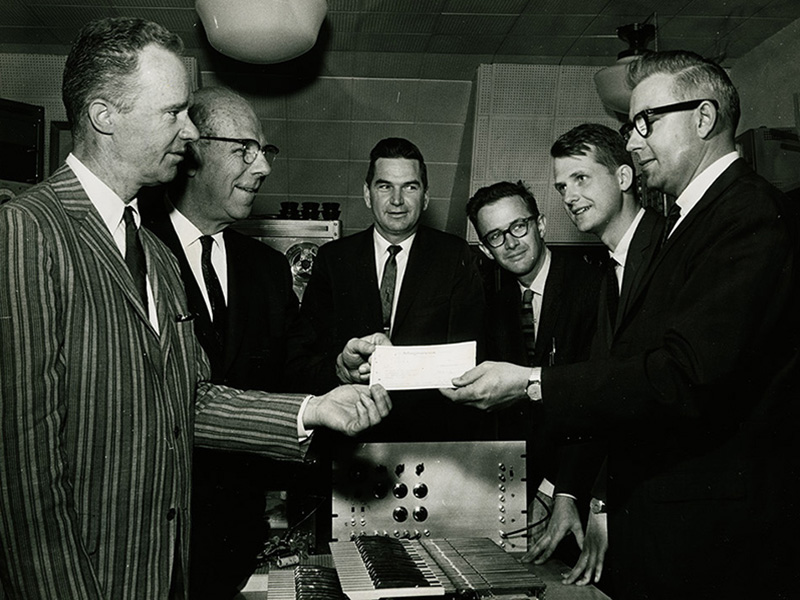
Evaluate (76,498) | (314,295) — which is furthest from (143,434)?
(314,295)

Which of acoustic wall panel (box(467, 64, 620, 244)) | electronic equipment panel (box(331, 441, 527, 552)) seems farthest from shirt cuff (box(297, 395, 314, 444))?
acoustic wall panel (box(467, 64, 620, 244))

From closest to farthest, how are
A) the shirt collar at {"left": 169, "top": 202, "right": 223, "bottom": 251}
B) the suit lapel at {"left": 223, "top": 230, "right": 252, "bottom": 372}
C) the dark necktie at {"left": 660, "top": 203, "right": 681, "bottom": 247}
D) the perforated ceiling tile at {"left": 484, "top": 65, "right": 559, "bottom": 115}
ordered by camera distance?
the dark necktie at {"left": 660, "top": 203, "right": 681, "bottom": 247} → the suit lapel at {"left": 223, "top": 230, "right": 252, "bottom": 372} → the shirt collar at {"left": 169, "top": 202, "right": 223, "bottom": 251} → the perforated ceiling tile at {"left": 484, "top": 65, "right": 559, "bottom": 115}

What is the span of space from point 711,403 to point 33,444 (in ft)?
5.23

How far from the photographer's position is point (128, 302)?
5.77 feet

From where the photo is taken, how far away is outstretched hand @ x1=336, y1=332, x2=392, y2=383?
2521mm

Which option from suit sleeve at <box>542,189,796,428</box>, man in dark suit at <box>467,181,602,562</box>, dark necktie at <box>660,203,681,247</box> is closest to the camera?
suit sleeve at <box>542,189,796,428</box>

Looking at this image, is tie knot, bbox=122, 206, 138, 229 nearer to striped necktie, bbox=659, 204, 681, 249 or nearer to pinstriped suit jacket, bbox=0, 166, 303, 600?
pinstriped suit jacket, bbox=0, 166, 303, 600

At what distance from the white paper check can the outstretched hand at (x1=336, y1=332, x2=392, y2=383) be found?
248 mm

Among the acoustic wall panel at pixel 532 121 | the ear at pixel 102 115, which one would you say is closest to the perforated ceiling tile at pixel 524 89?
the acoustic wall panel at pixel 532 121

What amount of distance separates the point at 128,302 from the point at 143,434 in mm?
295

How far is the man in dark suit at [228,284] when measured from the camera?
2666mm

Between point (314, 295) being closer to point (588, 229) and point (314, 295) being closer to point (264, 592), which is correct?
point (588, 229)

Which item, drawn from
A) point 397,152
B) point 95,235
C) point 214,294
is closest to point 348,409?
point 95,235

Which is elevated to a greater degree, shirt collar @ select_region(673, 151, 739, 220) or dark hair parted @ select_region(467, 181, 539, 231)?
dark hair parted @ select_region(467, 181, 539, 231)
